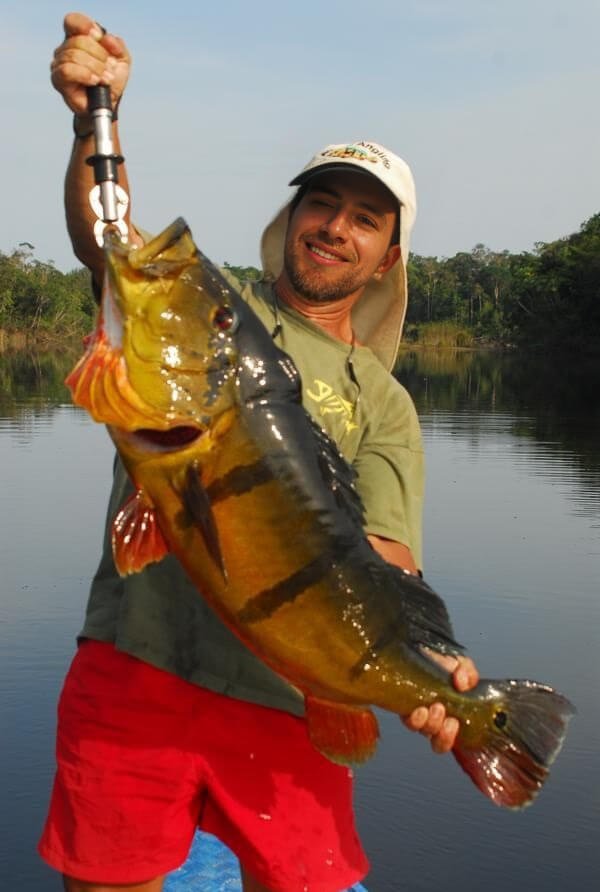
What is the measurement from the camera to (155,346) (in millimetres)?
2703

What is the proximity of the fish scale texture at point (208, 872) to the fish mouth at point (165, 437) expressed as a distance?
98.6 inches

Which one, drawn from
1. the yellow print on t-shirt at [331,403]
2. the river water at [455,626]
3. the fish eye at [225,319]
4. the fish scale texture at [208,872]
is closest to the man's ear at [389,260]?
the yellow print on t-shirt at [331,403]

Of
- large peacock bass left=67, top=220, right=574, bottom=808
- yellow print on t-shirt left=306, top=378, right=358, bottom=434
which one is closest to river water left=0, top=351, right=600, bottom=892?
large peacock bass left=67, top=220, right=574, bottom=808

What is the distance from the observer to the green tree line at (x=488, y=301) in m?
65.3

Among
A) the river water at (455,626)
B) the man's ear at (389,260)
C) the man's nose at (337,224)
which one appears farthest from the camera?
the river water at (455,626)

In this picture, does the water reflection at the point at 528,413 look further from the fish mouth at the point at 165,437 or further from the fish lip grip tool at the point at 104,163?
the fish mouth at the point at 165,437

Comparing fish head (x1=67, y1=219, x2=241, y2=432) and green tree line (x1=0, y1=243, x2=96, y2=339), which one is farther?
green tree line (x1=0, y1=243, x2=96, y2=339)

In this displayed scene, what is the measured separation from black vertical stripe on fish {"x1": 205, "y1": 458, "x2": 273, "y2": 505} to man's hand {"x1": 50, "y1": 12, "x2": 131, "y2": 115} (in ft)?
4.14

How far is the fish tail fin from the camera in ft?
10.4

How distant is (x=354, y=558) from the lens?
9.90ft

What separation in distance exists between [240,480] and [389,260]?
5.54ft

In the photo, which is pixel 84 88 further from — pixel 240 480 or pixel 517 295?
pixel 517 295

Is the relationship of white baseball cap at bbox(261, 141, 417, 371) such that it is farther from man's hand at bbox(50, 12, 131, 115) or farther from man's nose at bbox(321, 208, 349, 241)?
man's hand at bbox(50, 12, 131, 115)

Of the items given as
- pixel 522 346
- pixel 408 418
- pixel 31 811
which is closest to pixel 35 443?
pixel 31 811
